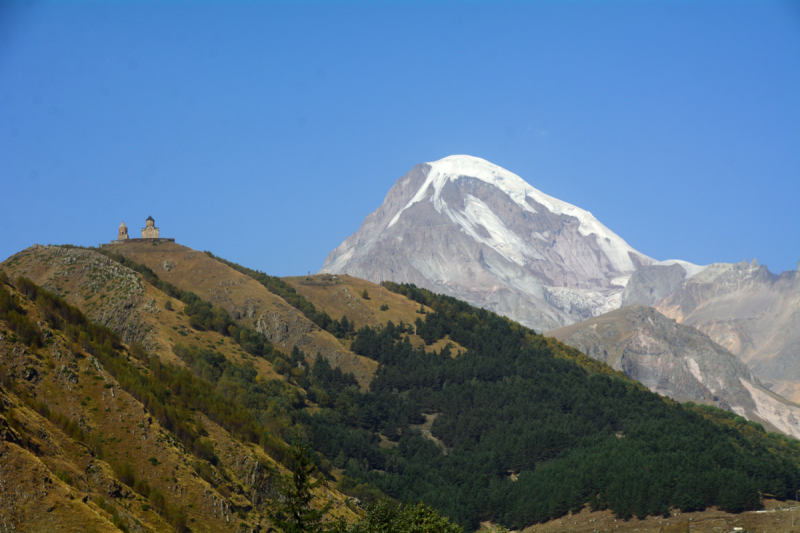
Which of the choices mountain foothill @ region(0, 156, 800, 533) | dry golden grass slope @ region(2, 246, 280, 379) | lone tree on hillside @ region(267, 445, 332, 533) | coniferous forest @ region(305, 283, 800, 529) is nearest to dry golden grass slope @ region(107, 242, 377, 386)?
mountain foothill @ region(0, 156, 800, 533)

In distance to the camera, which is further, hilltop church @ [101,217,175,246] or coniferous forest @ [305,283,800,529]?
hilltop church @ [101,217,175,246]

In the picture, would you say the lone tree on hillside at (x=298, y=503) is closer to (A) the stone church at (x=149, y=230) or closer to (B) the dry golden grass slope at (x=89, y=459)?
(B) the dry golden grass slope at (x=89, y=459)

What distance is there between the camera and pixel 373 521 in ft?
187

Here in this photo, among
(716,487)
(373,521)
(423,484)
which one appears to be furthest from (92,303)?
(716,487)

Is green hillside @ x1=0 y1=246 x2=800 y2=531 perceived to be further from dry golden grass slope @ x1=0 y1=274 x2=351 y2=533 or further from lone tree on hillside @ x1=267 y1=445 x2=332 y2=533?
lone tree on hillside @ x1=267 y1=445 x2=332 y2=533

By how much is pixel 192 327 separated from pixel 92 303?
56.5ft

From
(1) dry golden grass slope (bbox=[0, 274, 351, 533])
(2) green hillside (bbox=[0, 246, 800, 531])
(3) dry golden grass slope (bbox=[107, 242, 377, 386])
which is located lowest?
(1) dry golden grass slope (bbox=[0, 274, 351, 533])

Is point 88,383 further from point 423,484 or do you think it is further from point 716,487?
point 716,487

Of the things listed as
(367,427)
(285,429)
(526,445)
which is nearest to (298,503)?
(285,429)

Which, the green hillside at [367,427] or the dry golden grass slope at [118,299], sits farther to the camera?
the dry golden grass slope at [118,299]

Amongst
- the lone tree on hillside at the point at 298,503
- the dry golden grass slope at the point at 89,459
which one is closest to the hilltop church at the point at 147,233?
the dry golden grass slope at the point at 89,459

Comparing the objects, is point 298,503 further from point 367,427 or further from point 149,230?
point 149,230

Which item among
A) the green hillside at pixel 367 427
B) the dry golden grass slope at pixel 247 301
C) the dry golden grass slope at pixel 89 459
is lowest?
the dry golden grass slope at pixel 89 459

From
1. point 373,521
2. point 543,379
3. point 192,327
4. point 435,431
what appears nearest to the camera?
point 373,521
